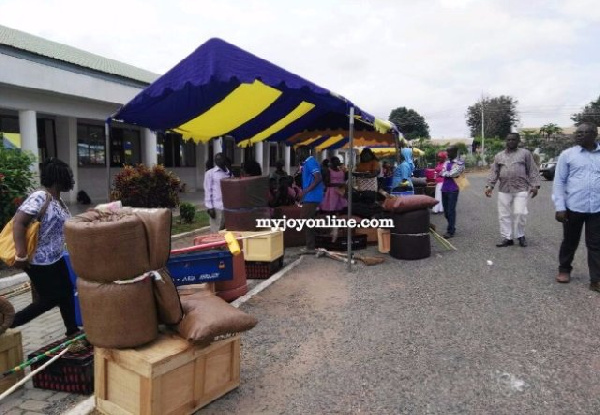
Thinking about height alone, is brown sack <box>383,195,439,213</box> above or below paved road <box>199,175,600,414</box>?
above

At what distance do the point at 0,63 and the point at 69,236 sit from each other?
930 cm

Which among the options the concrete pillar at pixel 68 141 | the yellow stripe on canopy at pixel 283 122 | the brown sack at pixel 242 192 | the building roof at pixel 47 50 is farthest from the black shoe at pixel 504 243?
the concrete pillar at pixel 68 141

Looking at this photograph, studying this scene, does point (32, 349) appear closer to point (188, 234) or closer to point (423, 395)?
point (423, 395)

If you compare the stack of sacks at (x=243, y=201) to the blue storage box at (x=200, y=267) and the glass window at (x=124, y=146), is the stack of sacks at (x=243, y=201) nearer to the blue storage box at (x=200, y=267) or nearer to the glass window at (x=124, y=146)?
the blue storage box at (x=200, y=267)

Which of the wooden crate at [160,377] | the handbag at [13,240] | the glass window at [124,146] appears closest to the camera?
the wooden crate at [160,377]

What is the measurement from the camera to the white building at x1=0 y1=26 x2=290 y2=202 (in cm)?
1023

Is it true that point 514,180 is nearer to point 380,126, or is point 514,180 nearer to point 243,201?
point 380,126

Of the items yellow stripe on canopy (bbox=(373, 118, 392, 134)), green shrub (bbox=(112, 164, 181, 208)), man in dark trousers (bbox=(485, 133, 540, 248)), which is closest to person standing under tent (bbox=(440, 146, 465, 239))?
man in dark trousers (bbox=(485, 133, 540, 248))

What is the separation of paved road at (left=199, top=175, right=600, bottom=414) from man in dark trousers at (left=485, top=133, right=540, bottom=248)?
3.41 feet

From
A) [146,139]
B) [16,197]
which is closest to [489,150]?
[146,139]

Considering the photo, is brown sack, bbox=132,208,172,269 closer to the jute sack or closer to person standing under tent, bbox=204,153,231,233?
the jute sack

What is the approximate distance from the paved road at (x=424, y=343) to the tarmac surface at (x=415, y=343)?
0.03ft

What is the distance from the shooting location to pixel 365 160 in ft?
33.4

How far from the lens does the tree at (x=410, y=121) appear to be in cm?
7231
